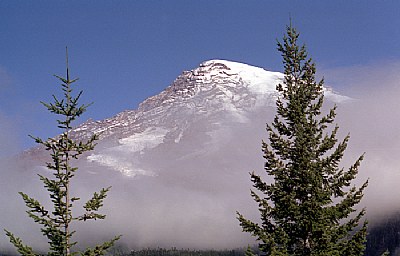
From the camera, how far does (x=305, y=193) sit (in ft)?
96.0

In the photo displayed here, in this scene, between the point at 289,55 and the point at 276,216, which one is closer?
the point at 276,216

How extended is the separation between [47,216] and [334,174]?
53.8 ft

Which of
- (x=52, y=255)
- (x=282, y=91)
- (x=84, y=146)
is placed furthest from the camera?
(x=282, y=91)

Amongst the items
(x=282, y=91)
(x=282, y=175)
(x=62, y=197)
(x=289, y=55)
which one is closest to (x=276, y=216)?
(x=282, y=175)

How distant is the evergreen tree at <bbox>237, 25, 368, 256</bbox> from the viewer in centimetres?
2828

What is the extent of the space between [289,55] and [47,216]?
57.8 ft

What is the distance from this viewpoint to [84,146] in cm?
2906

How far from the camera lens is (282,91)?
1237 inches

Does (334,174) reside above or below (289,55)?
below

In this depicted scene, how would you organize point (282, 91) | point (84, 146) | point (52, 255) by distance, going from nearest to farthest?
point (52, 255), point (84, 146), point (282, 91)

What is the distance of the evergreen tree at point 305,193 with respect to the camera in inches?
1113

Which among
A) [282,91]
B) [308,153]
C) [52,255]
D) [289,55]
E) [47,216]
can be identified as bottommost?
[52,255]

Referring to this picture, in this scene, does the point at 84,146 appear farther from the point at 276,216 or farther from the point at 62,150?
the point at 276,216

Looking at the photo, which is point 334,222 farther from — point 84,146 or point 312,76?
point 84,146
